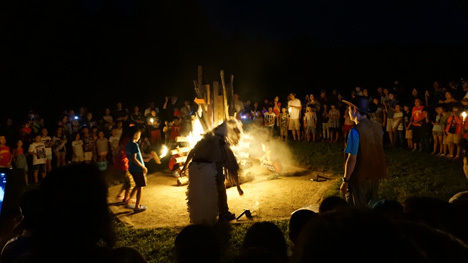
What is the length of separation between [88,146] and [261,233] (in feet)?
38.3

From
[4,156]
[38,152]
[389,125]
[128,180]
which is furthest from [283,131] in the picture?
[4,156]

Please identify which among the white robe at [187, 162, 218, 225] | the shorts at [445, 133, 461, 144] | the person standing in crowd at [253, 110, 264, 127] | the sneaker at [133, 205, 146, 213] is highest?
the person standing in crowd at [253, 110, 264, 127]

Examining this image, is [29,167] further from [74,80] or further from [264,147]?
[74,80]

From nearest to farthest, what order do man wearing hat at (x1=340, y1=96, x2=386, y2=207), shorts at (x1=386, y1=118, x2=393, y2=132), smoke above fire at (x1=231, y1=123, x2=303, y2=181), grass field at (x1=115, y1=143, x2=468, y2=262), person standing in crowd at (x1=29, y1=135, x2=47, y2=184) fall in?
man wearing hat at (x1=340, y1=96, x2=386, y2=207) < grass field at (x1=115, y1=143, x2=468, y2=262) < smoke above fire at (x1=231, y1=123, x2=303, y2=181) < person standing in crowd at (x1=29, y1=135, x2=47, y2=184) < shorts at (x1=386, y1=118, x2=393, y2=132)

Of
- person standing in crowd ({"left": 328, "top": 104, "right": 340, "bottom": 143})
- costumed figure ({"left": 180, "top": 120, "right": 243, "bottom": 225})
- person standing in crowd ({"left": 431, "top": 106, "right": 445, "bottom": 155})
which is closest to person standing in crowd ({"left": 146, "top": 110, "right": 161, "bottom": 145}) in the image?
person standing in crowd ({"left": 328, "top": 104, "right": 340, "bottom": 143})

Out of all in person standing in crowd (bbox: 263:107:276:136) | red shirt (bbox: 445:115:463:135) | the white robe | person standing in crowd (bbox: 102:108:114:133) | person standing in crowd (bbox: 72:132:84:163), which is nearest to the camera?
the white robe

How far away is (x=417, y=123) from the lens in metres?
12.9

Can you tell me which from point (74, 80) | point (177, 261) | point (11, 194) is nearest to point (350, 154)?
point (177, 261)

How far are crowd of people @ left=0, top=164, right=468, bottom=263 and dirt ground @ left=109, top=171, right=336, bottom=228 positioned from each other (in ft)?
13.2

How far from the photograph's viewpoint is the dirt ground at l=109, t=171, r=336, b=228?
7.62 metres

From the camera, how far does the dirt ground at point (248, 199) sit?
25.0 feet

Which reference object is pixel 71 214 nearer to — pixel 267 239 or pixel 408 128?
pixel 267 239

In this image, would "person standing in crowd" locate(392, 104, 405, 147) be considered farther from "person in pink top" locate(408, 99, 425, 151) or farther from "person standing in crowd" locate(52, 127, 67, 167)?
"person standing in crowd" locate(52, 127, 67, 167)

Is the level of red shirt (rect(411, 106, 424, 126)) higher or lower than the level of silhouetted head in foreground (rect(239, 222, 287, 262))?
higher
